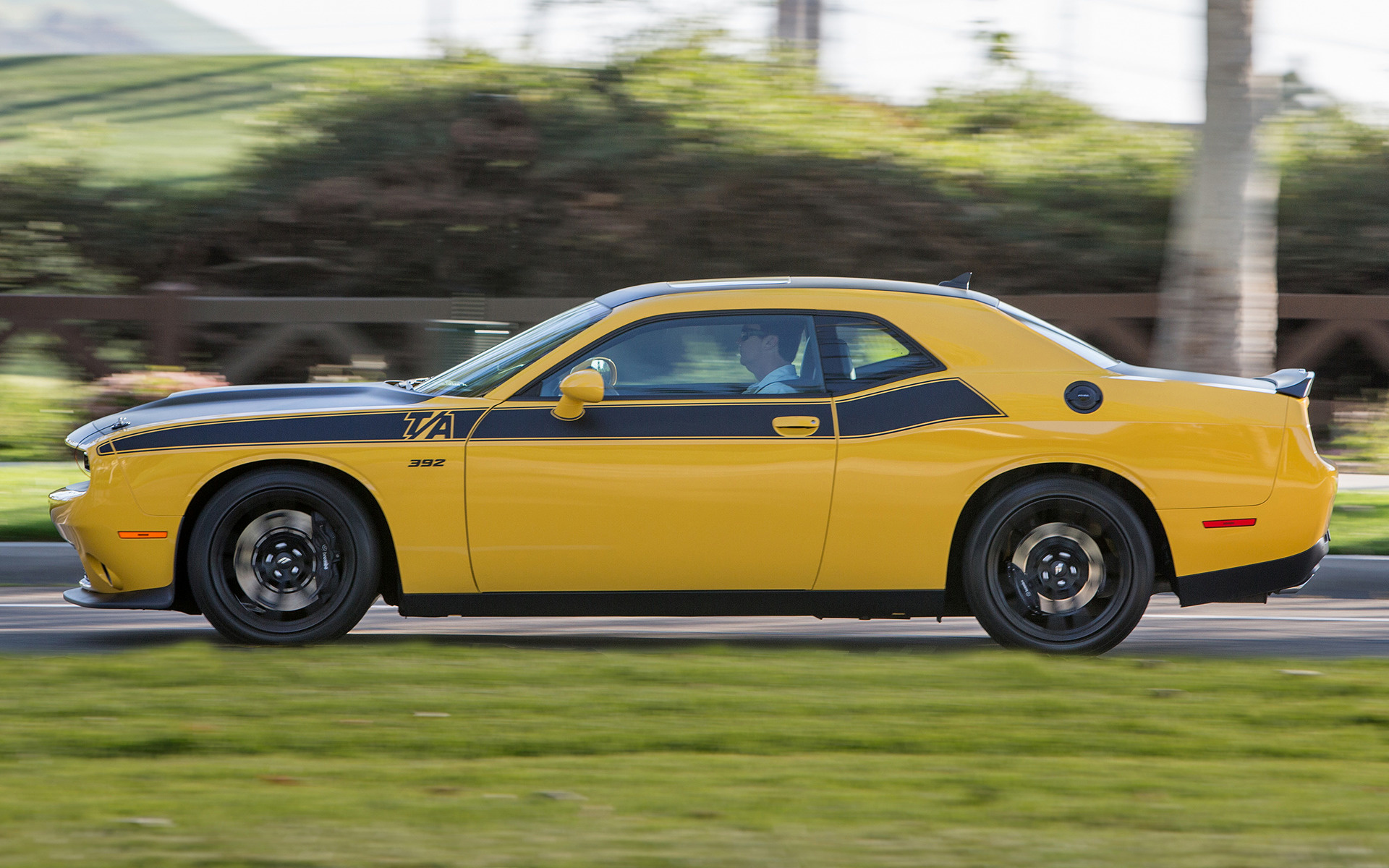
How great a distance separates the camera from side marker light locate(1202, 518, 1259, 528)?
5.97m

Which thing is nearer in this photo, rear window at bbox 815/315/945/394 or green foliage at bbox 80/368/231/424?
rear window at bbox 815/315/945/394

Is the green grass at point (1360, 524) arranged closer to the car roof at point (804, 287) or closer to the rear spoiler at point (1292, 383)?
the rear spoiler at point (1292, 383)

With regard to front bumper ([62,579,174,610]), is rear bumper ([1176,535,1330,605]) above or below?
above

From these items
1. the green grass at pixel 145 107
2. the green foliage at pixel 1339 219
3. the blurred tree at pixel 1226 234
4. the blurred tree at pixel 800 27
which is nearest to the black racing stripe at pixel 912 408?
the blurred tree at pixel 1226 234

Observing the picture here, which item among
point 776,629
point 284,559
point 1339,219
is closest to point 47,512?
point 284,559

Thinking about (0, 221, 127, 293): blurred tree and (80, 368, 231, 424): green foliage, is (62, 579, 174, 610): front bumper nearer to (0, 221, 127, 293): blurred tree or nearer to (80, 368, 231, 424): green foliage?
(80, 368, 231, 424): green foliage

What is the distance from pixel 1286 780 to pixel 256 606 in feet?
12.9

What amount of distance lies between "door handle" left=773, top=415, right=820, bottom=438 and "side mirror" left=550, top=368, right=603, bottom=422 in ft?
2.38

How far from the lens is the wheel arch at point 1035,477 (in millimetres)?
6023

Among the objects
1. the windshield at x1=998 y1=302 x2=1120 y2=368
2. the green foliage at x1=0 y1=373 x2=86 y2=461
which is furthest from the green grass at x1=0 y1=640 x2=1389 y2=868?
the green foliage at x1=0 y1=373 x2=86 y2=461

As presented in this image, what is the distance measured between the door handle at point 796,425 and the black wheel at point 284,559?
67.1 inches

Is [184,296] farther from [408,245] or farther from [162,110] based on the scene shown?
[162,110]

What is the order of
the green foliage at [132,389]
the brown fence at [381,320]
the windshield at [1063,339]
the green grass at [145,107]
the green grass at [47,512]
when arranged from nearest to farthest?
the windshield at [1063,339]
the green grass at [47,512]
the green foliage at [132,389]
the brown fence at [381,320]
the green grass at [145,107]

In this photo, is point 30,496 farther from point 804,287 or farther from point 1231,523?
point 1231,523
